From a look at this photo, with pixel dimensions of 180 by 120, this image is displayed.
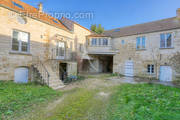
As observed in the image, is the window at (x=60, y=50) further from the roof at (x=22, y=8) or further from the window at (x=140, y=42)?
the window at (x=140, y=42)

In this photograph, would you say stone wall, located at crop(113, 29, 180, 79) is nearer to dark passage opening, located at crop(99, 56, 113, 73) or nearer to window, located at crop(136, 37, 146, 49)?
window, located at crop(136, 37, 146, 49)

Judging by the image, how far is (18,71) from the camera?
23.0 ft

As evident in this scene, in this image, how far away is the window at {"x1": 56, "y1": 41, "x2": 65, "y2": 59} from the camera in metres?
10.2

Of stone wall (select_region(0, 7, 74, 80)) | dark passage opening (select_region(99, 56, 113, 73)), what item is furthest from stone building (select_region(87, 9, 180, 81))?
stone wall (select_region(0, 7, 74, 80))

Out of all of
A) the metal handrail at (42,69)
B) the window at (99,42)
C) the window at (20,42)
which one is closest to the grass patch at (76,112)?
the metal handrail at (42,69)

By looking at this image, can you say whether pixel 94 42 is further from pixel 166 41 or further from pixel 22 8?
pixel 22 8

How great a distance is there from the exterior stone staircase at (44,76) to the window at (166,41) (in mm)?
11367

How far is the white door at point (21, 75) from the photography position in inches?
271

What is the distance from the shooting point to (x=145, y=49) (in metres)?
11.2

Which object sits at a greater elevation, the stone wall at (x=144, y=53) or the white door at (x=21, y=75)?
the stone wall at (x=144, y=53)

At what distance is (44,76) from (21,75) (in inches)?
76.7

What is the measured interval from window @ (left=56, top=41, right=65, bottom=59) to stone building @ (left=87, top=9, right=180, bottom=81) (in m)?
4.26

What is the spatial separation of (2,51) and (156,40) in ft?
47.1

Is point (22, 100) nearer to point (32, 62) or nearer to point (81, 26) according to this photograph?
point (32, 62)
